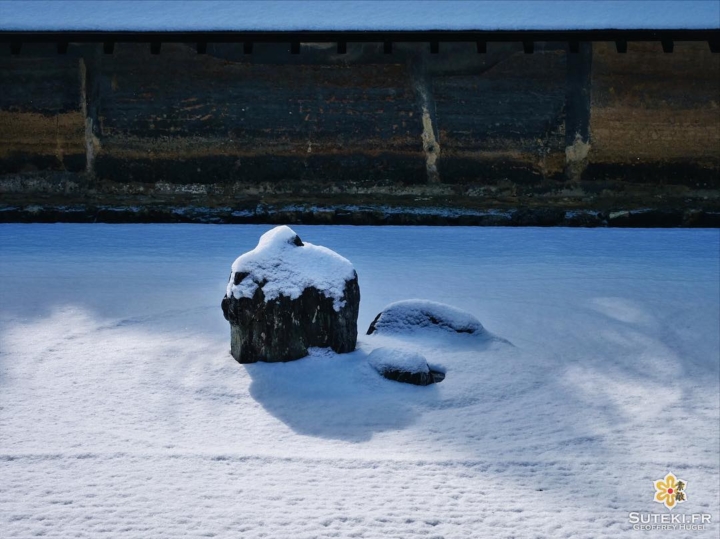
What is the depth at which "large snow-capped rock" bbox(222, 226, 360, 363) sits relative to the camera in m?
5.00

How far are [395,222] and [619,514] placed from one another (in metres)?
5.99

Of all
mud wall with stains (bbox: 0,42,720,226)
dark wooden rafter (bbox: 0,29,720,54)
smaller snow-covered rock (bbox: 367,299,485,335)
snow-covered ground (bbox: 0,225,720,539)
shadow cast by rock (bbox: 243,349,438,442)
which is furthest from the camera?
mud wall with stains (bbox: 0,42,720,226)

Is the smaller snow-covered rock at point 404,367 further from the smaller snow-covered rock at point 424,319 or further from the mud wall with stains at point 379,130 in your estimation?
the mud wall with stains at point 379,130

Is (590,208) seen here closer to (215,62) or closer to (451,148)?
(451,148)

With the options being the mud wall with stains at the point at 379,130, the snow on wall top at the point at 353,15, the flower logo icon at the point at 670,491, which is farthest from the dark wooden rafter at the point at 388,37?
the flower logo icon at the point at 670,491

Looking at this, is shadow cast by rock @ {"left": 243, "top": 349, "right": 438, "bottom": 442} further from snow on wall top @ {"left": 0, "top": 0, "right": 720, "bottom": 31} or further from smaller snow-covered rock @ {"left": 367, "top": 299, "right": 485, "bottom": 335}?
snow on wall top @ {"left": 0, "top": 0, "right": 720, "bottom": 31}

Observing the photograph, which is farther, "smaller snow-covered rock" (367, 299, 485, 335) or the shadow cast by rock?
"smaller snow-covered rock" (367, 299, 485, 335)

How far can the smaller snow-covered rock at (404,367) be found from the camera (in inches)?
193

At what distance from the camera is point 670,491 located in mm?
3752

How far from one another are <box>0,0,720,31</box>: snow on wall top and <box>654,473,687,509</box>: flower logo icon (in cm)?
578

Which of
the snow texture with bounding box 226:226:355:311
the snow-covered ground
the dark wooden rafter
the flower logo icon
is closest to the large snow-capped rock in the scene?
the snow texture with bounding box 226:226:355:311

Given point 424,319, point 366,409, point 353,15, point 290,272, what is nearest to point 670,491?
point 366,409

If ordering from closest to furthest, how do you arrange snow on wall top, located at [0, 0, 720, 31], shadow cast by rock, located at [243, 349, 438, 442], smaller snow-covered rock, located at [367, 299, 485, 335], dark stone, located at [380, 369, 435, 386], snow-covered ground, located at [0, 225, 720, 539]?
snow-covered ground, located at [0, 225, 720, 539], shadow cast by rock, located at [243, 349, 438, 442], dark stone, located at [380, 369, 435, 386], smaller snow-covered rock, located at [367, 299, 485, 335], snow on wall top, located at [0, 0, 720, 31]

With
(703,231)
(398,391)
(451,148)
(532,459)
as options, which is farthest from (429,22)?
(532,459)
